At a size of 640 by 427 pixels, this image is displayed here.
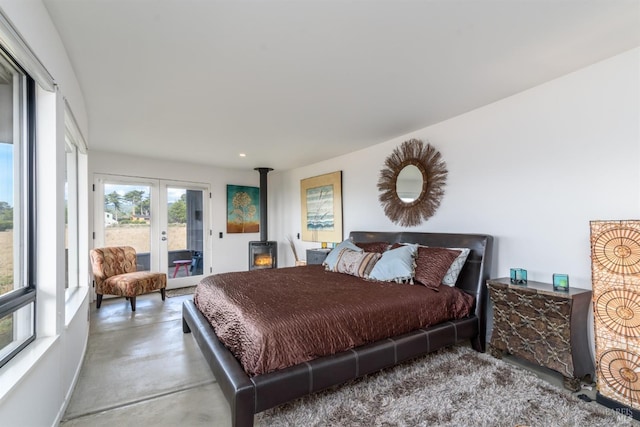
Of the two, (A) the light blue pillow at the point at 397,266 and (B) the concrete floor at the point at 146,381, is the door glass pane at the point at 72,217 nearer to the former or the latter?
(B) the concrete floor at the point at 146,381

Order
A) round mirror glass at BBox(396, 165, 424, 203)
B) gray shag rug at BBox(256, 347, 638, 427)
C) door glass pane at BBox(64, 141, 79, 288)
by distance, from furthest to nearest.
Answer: round mirror glass at BBox(396, 165, 424, 203)
door glass pane at BBox(64, 141, 79, 288)
gray shag rug at BBox(256, 347, 638, 427)

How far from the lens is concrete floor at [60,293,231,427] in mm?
1905

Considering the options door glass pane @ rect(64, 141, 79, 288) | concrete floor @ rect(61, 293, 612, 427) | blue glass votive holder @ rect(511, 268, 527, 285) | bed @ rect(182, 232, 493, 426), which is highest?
door glass pane @ rect(64, 141, 79, 288)

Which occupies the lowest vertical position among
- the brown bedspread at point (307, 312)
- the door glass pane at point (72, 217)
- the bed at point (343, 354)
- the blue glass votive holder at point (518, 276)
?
the bed at point (343, 354)

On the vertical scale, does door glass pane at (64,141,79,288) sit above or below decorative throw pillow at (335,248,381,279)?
above

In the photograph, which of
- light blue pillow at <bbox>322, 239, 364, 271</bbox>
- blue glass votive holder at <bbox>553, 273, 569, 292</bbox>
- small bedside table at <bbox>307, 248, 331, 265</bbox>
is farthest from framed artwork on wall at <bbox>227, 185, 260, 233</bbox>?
blue glass votive holder at <bbox>553, 273, 569, 292</bbox>

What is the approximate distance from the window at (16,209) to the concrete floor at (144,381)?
739mm

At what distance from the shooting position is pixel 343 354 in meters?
2.05

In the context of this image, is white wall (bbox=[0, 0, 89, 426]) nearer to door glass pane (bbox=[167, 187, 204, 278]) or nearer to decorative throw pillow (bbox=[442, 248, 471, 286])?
decorative throw pillow (bbox=[442, 248, 471, 286])

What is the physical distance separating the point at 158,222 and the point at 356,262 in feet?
13.0

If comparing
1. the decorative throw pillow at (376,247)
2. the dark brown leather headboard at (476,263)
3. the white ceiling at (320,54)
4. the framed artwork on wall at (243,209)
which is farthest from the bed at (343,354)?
the framed artwork on wall at (243,209)

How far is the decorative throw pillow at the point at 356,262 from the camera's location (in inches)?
128

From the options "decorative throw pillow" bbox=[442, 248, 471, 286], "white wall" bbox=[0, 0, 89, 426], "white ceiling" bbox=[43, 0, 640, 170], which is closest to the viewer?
"white wall" bbox=[0, 0, 89, 426]

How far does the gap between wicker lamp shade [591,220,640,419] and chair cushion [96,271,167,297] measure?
4.87m
